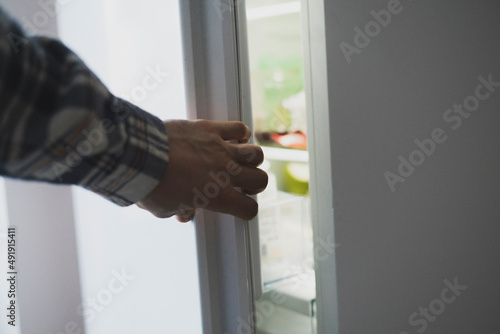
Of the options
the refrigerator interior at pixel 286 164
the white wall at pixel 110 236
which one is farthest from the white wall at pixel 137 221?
the refrigerator interior at pixel 286 164

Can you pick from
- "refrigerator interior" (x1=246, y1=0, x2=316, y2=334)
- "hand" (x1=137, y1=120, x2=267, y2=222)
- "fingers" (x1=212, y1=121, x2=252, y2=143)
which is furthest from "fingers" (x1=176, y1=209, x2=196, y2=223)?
"refrigerator interior" (x1=246, y1=0, x2=316, y2=334)

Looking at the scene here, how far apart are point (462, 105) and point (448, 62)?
9 cm

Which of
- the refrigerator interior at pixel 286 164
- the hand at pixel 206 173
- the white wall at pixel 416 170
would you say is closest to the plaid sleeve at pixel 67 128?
the hand at pixel 206 173

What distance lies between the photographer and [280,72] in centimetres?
124

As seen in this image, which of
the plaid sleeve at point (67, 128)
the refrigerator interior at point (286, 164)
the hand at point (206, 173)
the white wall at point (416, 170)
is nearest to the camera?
the plaid sleeve at point (67, 128)

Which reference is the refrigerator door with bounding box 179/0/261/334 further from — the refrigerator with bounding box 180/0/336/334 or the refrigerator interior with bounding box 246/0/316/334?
the refrigerator interior with bounding box 246/0/316/334

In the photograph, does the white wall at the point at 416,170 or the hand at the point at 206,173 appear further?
the white wall at the point at 416,170

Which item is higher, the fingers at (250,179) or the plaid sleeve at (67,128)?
the plaid sleeve at (67,128)

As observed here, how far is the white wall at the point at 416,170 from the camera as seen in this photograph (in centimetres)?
67

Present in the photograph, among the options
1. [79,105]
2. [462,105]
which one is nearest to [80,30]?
[79,105]

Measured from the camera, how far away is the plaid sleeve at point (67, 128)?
0.41 meters

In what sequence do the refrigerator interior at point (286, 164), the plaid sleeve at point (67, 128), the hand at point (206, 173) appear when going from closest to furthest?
the plaid sleeve at point (67, 128), the hand at point (206, 173), the refrigerator interior at point (286, 164)

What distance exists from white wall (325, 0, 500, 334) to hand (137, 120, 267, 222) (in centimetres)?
16

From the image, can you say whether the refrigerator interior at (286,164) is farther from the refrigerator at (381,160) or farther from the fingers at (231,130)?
the fingers at (231,130)
